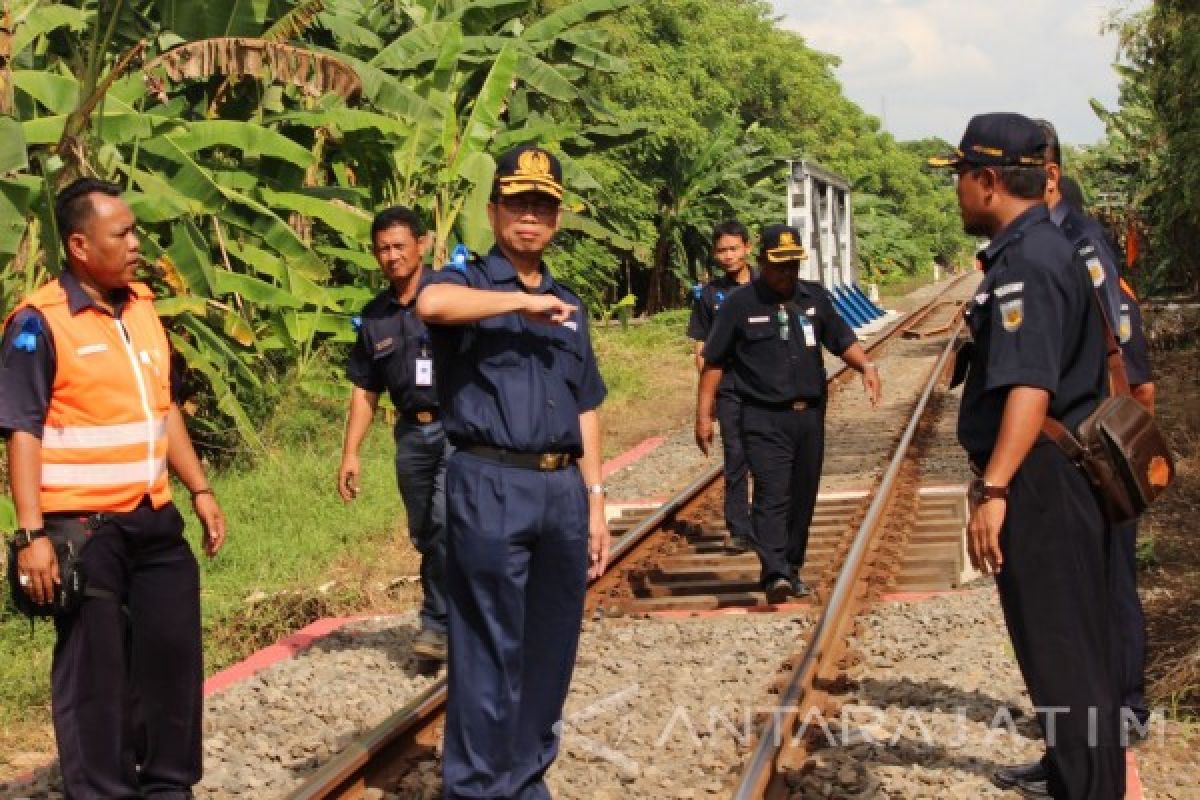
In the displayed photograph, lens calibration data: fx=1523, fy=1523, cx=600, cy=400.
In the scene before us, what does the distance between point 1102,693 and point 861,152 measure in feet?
265

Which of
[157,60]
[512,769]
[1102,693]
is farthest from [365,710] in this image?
[157,60]

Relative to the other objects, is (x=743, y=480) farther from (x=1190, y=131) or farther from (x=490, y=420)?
(x=1190, y=131)

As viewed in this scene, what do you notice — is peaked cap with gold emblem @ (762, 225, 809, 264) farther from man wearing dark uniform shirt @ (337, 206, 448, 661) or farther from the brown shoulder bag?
the brown shoulder bag

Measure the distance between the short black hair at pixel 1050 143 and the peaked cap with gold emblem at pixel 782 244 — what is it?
10.9 feet

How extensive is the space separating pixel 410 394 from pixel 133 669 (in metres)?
2.54

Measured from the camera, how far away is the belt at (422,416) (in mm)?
6953

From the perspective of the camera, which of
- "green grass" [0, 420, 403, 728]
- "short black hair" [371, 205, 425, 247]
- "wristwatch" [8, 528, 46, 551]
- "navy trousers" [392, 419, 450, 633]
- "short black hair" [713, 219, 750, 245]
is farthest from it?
"short black hair" [713, 219, 750, 245]

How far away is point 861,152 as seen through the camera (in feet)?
271

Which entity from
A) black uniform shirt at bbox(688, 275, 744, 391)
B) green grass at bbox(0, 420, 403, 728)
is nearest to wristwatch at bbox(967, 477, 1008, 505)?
green grass at bbox(0, 420, 403, 728)

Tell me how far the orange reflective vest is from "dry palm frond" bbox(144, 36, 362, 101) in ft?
23.7

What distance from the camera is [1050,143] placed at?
437cm

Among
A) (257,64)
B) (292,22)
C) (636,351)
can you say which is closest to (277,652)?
(257,64)

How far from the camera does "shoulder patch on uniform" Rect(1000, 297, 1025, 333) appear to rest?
402 centimetres

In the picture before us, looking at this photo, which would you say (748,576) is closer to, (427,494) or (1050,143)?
(427,494)
